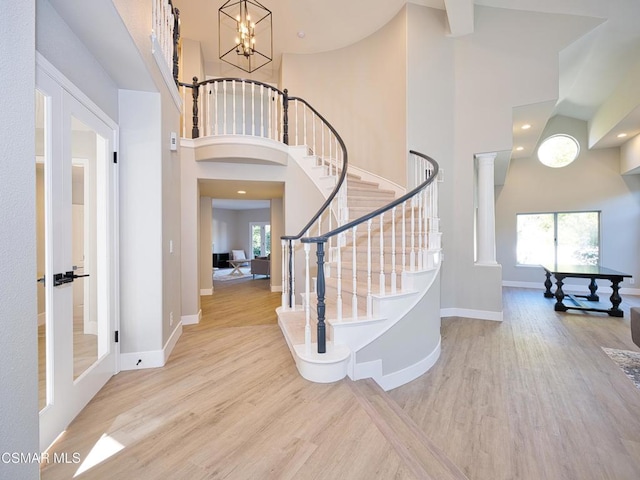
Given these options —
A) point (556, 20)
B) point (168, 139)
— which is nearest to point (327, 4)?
point (556, 20)

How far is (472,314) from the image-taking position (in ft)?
15.8

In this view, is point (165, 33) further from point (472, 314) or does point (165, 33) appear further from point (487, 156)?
point (472, 314)

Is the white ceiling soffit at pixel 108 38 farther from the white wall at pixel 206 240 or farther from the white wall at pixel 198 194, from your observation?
the white wall at pixel 206 240

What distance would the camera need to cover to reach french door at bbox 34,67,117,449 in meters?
1.54

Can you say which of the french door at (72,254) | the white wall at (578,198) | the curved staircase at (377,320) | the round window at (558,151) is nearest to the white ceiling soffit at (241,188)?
the curved staircase at (377,320)

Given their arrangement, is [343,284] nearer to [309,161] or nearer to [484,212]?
[309,161]

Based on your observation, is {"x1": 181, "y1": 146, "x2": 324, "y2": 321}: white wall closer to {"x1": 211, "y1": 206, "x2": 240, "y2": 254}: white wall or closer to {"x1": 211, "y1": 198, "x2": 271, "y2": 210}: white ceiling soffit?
{"x1": 211, "y1": 198, "x2": 271, "y2": 210}: white ceiling soffit

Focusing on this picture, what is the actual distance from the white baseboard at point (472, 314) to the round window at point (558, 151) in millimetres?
5223

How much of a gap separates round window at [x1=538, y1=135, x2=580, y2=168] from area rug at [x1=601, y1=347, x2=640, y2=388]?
570 cm

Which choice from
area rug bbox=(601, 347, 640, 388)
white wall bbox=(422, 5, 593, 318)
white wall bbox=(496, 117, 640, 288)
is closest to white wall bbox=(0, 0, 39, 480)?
area rug bbox=(601, 347, 640, 388)

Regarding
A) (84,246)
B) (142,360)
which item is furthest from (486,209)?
(84,246)

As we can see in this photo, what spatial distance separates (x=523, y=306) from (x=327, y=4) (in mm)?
6570

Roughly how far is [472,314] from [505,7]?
4982 millimetres

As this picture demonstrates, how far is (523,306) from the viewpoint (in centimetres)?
562
